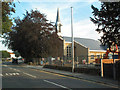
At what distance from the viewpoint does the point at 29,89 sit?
30.9 feet

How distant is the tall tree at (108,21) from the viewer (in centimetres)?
1103

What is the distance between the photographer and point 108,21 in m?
11.2

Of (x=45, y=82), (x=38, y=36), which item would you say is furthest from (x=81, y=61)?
(x=38, y=36)

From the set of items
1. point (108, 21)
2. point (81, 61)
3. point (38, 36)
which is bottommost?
point (81, 61)

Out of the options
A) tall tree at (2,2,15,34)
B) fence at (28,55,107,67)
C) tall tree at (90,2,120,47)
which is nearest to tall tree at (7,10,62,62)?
fence at (28,55,107,67)

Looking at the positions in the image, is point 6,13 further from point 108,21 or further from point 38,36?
point 38,36

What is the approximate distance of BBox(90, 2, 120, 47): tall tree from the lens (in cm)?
1103

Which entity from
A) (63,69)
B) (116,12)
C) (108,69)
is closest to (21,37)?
(63,69)

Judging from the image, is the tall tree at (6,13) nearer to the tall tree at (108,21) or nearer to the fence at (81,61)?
the tall tree at (108,21)

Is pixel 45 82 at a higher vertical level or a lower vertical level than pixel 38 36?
lower

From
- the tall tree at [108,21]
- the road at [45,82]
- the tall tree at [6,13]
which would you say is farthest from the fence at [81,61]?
the tall tree at [6,13]

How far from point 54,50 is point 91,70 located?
80.1 ft

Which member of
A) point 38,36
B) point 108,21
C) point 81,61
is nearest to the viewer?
point 108,21

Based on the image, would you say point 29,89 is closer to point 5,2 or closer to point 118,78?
point 5,2
